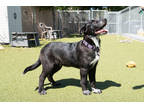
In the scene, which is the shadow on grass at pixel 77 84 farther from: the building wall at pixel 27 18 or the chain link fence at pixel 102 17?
the chain link fence at pixel 102 17

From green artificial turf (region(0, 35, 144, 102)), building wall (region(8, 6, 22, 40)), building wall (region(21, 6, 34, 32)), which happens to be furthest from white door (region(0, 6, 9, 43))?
green artificial turf (region(0, 35, 144, 102))

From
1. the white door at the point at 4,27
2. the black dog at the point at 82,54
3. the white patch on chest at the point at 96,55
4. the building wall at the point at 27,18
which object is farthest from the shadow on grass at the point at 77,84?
the building wall at the point at 27,18

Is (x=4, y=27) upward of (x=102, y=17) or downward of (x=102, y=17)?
downward

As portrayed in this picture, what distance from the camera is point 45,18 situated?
19109 millimetres

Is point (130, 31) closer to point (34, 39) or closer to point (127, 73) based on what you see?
point (34, 39)

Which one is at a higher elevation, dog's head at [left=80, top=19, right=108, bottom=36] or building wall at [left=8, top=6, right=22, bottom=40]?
building wall at [left=8, top=6, right=22, bottom=40]

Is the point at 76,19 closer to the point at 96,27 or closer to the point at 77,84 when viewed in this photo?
the point at 77,84

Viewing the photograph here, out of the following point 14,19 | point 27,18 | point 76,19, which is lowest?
point 14,19

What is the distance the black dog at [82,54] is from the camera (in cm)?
375

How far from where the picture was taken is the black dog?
12.3 feet

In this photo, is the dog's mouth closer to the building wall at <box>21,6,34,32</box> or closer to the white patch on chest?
the white patch on chest

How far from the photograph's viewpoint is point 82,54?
12.4 feet

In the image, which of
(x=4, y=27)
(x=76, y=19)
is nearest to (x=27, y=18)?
(x=4, y=27)
